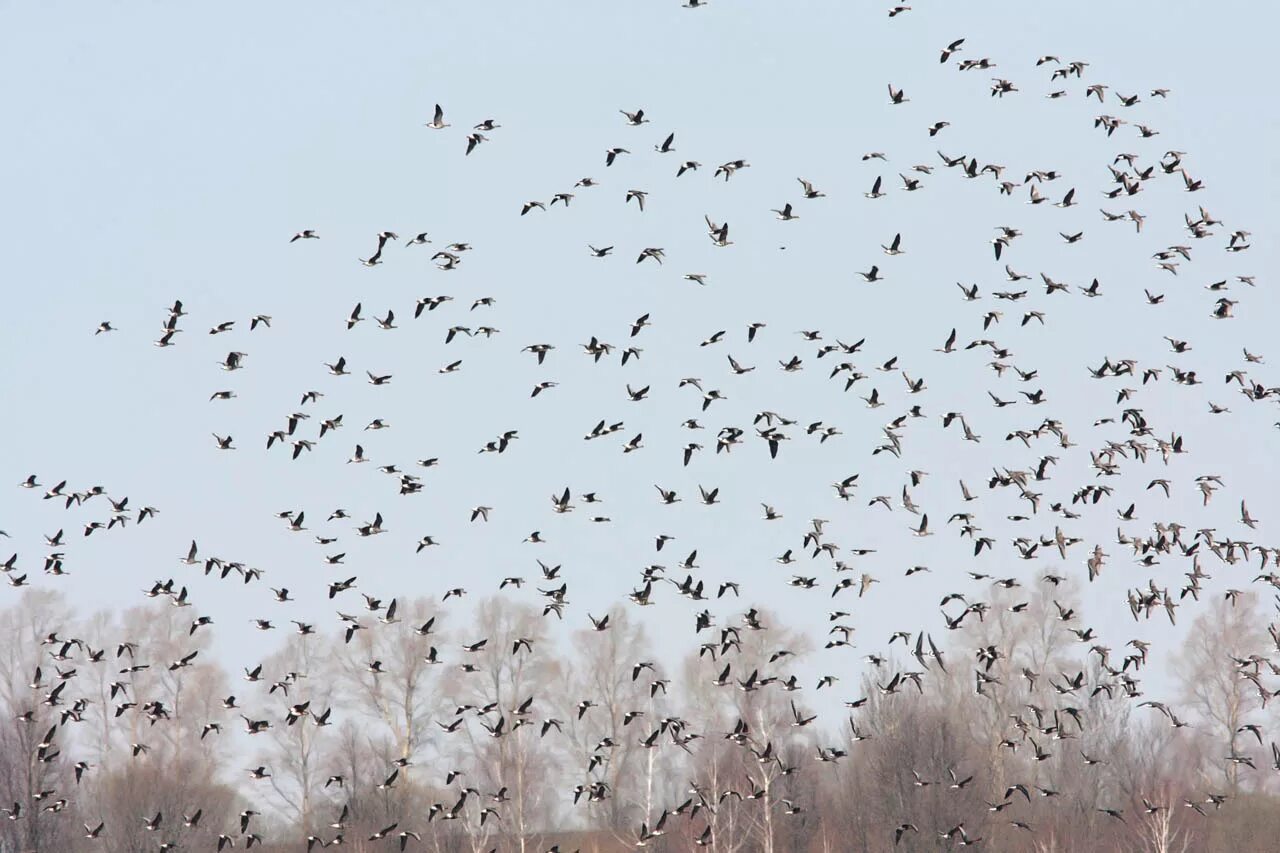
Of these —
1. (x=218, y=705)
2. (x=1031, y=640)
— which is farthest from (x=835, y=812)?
(x=218, y=705)

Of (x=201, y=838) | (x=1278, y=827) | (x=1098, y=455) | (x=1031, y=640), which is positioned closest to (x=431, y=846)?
(x=201, y=838)

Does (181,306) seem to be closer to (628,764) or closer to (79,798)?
(79,798)

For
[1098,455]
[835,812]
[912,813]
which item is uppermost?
[1098,455]

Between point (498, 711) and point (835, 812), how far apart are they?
21.1m

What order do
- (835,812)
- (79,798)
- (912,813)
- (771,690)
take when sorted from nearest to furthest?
(912,813) < (835,812) < (79,798) < (771,690)

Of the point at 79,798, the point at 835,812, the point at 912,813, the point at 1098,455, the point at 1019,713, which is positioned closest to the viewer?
the point at 1098,455

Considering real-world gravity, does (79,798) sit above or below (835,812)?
below

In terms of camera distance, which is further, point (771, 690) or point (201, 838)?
point (771, 690)

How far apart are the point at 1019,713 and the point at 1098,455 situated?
115ft

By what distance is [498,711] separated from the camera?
78.2 m

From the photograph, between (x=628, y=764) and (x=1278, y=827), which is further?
(x=628, y=764)

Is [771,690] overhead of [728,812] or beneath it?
beneath

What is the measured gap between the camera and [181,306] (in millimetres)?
43844

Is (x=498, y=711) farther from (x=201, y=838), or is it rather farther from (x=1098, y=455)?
(x=1098, y=455)
